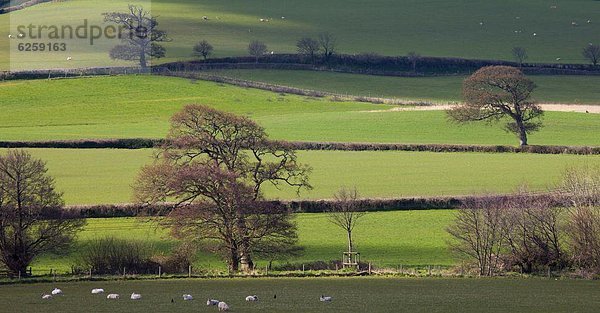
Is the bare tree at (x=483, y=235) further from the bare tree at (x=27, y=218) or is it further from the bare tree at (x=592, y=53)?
the bare tree at (x=592, y=53)

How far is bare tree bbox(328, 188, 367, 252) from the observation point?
53.7 m

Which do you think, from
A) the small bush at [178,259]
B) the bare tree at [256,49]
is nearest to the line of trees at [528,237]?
the small bush at [178,259]

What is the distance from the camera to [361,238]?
2131 inches

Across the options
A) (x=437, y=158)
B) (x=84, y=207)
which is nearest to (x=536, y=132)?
(x=437, y=158)

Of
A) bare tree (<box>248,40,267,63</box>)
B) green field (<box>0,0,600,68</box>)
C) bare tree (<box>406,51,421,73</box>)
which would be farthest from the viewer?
green field (<box>0,0,600,68</box>)

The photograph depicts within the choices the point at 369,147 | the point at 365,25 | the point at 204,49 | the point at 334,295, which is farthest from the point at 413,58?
the point at 334,295

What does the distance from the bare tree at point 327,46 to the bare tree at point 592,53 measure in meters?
24.8

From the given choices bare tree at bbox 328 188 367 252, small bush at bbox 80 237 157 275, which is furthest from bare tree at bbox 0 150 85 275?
bare tree at bbox 328 188 367 252

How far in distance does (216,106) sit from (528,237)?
170 ft

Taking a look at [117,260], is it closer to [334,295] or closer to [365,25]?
[334,295]

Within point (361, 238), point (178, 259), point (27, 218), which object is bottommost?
point (178, 259)

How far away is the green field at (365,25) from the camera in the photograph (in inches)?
4985

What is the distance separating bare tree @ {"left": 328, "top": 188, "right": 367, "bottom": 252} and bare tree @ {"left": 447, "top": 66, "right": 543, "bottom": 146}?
88.4 ft

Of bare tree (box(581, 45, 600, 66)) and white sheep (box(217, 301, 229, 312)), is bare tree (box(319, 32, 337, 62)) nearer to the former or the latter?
bare tree (box(581, 45, 600, 66))
